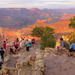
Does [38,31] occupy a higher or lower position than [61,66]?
lower

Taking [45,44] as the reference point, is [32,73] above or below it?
above

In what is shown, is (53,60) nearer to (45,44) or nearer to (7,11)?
(45,44)

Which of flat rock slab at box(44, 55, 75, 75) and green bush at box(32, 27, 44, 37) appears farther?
green bush at box(32, 27, 44, 37)

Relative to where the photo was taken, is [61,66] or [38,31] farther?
[38,31]

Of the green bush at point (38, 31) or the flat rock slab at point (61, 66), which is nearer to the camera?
the flat rock slab at point (61, 66)

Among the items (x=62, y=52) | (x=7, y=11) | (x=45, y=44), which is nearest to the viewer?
(x=62, y=52)

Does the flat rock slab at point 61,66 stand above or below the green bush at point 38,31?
above

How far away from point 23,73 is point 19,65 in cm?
87

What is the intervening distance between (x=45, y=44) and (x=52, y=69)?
11235 mm

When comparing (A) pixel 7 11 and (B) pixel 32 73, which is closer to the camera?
(B) pixel 32 73

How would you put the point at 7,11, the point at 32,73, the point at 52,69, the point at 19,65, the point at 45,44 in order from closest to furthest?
the point at 32,73 → the point at 19,65 → the point at 52,69 → the point at 45,44 → the point at 7,11

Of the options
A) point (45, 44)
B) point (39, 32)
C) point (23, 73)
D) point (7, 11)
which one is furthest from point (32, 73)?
point (7, 11)

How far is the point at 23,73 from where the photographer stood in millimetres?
5469

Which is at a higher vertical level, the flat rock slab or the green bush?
the flat rock slab
